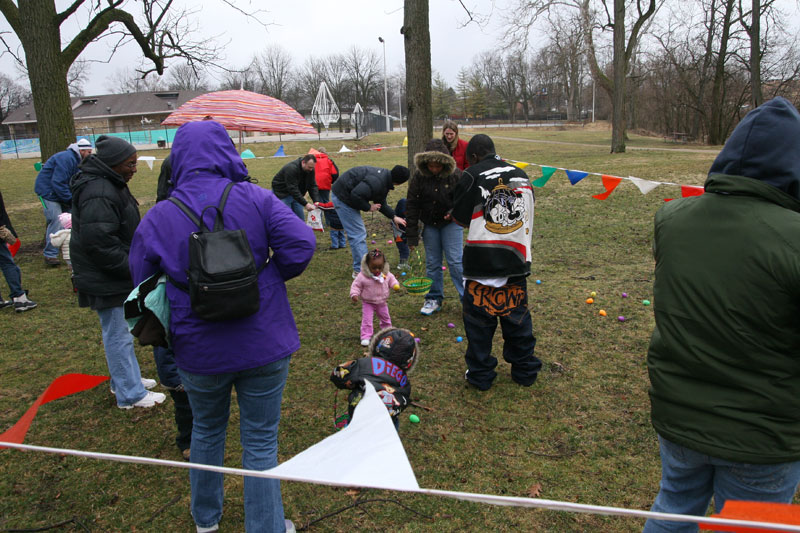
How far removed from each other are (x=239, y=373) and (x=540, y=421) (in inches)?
89.4

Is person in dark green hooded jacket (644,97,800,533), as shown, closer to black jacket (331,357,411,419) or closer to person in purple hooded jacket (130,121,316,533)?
black jacket (331,357,411,419)

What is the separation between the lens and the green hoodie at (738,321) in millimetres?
1609

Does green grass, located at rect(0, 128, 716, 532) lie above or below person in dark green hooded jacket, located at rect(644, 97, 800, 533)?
below

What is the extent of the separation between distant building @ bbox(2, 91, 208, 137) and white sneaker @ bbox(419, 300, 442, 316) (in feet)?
174

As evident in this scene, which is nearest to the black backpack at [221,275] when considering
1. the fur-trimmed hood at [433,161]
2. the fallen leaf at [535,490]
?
the fallen leaf at [535,490]

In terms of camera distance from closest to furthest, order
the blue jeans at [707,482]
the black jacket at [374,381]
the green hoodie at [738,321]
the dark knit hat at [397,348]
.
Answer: the green hoodie at [738,321] < the blue jeans at [707,482] < the black jacket at [374,381] < the dark knit hat at [397,348]

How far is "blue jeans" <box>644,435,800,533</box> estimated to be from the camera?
1711 mm

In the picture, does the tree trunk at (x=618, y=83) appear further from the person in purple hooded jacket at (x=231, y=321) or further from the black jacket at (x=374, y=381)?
the person in purple hooded jacket at (x=231, y=321)

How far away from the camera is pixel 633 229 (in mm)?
8758

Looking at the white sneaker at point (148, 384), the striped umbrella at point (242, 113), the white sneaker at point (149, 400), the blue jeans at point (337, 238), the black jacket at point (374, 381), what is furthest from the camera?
the blue jeans at point (337, 238)

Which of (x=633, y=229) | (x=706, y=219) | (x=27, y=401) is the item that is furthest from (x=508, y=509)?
(x=633, y=229)

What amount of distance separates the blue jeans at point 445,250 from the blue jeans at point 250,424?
3.05 m

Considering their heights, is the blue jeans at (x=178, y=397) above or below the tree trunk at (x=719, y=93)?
below

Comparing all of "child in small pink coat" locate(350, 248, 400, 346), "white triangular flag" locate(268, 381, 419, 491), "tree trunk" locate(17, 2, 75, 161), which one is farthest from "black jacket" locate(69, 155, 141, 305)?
"tree trunk" locate(17, 2, 75, 161)
